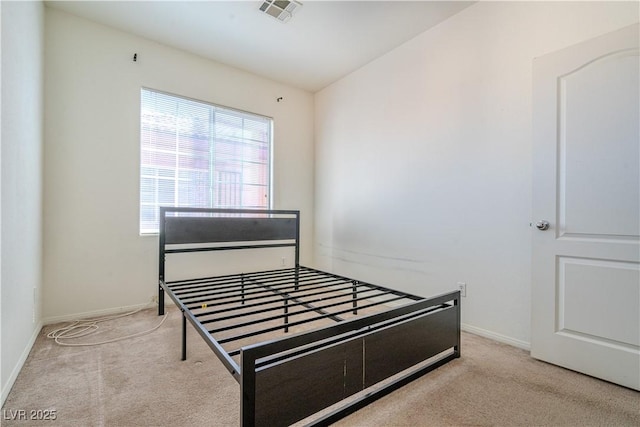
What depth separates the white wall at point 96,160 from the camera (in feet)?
8.27

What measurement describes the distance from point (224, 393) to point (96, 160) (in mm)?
2369

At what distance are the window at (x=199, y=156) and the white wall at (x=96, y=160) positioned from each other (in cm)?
11

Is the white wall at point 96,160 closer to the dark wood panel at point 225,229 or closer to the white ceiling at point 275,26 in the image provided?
the white ceiling at point 275,26

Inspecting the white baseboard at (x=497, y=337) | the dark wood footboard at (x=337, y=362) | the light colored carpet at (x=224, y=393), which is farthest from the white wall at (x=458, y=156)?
the dark wood footboard at (x=337, y=362)

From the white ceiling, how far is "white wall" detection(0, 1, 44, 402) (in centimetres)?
74

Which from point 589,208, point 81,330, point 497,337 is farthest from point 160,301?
point 589,208

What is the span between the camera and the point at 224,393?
1.55 m

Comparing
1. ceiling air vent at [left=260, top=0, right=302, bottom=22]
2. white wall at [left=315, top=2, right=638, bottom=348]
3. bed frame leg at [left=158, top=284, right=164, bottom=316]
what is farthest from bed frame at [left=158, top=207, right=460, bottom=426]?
ceiling air vent at [left=260, top=0, right=302, bottom=22]

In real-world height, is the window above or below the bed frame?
above

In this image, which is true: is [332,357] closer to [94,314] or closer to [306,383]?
[306,383]

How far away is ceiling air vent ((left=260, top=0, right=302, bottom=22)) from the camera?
241 cm

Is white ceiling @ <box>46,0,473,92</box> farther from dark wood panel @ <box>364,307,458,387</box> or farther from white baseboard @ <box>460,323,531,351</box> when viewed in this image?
white baseboard @ <box>460,323,531,351</box>

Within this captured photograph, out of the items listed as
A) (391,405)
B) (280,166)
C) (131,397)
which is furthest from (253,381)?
(280,166)

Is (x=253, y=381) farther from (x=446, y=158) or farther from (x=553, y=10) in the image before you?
(x=553, y=10)
